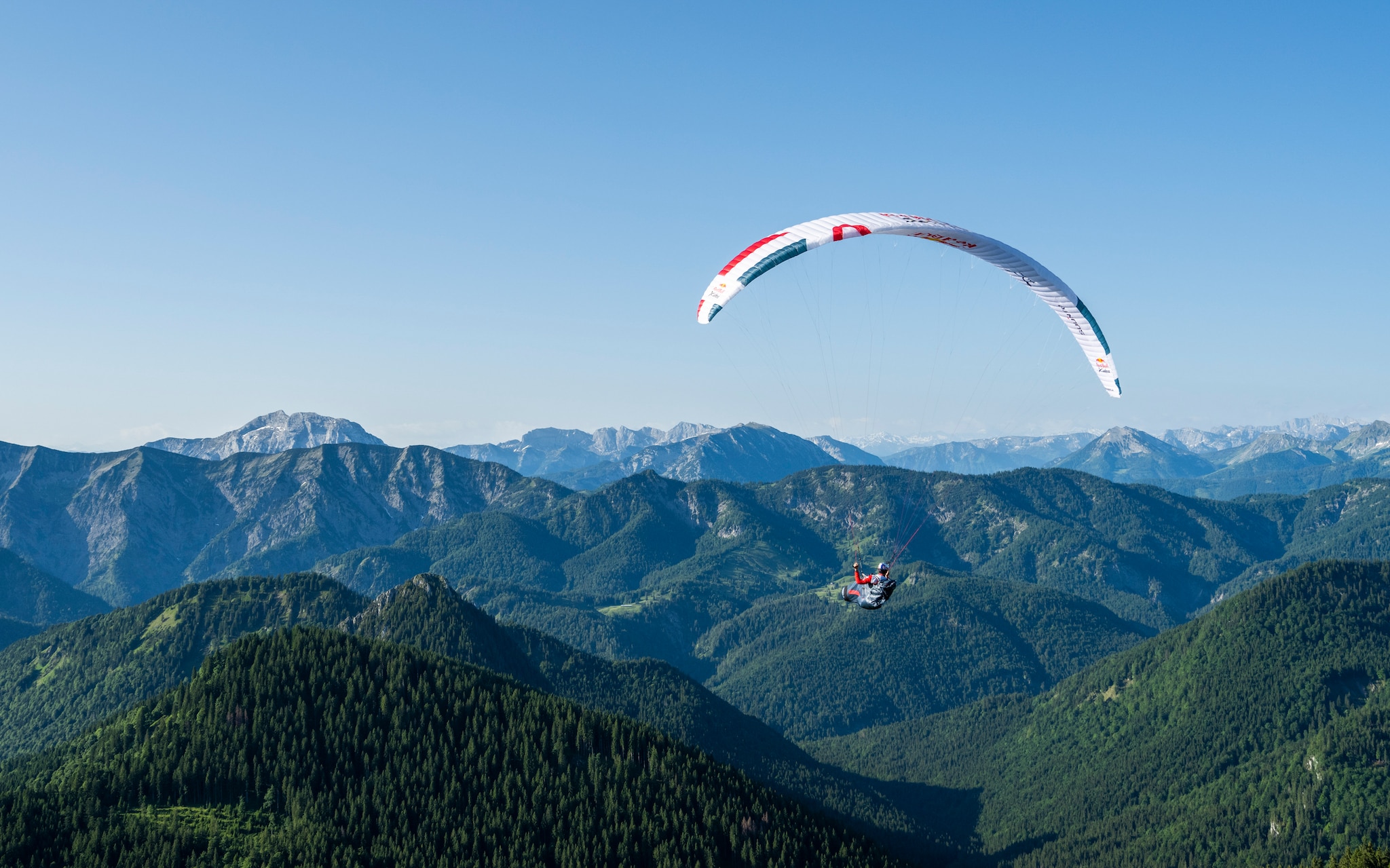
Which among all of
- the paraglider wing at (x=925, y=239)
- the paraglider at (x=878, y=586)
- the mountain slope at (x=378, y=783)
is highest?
the paraglider wing at (x=925, y=239)

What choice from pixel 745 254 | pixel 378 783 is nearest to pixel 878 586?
pixel 745 254

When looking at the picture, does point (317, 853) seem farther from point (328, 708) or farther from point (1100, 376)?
point (1100, 376)

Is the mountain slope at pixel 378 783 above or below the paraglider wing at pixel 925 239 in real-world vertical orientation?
below

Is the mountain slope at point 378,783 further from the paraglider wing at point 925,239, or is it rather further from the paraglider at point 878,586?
the paraglider wing at point 925,239

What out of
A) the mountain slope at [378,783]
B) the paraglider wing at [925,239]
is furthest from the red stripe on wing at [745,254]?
the mountain slope at [378,783]

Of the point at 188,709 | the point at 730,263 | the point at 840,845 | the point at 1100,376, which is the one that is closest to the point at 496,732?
the point at 188,709

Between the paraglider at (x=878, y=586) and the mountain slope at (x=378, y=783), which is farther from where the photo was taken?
the mountain slope at (x=378, y=783)

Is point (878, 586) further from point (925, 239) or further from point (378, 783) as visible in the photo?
point (378, 783)

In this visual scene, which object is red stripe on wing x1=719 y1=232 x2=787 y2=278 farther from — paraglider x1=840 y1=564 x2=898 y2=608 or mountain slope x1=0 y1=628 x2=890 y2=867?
mountain slope x1=0 y1=628 x2=890 y2=867
